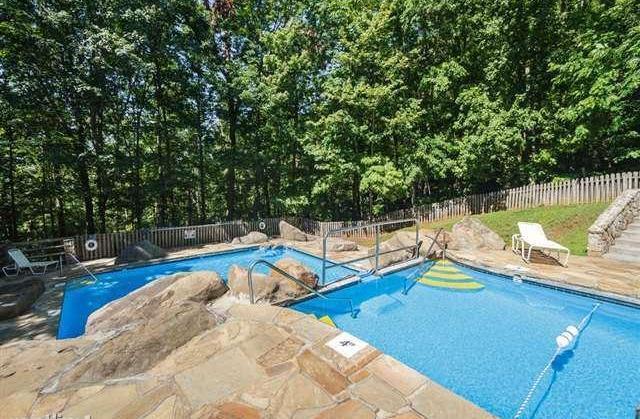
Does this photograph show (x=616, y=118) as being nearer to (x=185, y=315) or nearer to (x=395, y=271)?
(x=395, y=271)

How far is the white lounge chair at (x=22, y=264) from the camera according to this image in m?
8.07

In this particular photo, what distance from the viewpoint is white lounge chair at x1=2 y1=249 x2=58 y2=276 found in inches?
318

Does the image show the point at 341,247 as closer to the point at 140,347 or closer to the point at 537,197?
the point at 140,347

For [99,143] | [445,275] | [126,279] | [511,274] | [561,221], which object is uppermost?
[99,143]

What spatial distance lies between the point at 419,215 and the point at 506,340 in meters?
11.2

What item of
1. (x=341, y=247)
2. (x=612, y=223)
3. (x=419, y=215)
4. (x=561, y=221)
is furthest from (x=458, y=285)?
(x=419, y=215)

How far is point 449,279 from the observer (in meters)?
7.27

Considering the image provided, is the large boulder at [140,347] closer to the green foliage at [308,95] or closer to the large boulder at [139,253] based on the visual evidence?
the large boulder at [139,253]

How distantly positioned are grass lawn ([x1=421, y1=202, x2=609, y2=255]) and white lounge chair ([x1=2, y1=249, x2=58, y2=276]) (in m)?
15.0

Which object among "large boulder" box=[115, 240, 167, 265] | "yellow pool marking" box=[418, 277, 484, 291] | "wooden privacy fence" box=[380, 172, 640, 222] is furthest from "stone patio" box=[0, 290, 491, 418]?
"wooden privacy fence" box=[380, 172, 640, 222]

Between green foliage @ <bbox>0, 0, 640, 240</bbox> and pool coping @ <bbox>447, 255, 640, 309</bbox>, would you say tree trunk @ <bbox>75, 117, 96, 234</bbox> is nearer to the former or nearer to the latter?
green foliage @ <bbox>0, 0, 640, 240</bbox>

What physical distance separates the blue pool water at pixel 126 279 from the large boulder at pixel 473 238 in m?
4.02

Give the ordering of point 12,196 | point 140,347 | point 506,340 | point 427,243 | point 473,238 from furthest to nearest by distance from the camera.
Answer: point 12,196 < point 473,238 < point 427,243 < point 506,340 < point 140,347

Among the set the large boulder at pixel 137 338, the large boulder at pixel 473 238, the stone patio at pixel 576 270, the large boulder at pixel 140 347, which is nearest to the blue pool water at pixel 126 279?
the large boulder at pixel 137 338
